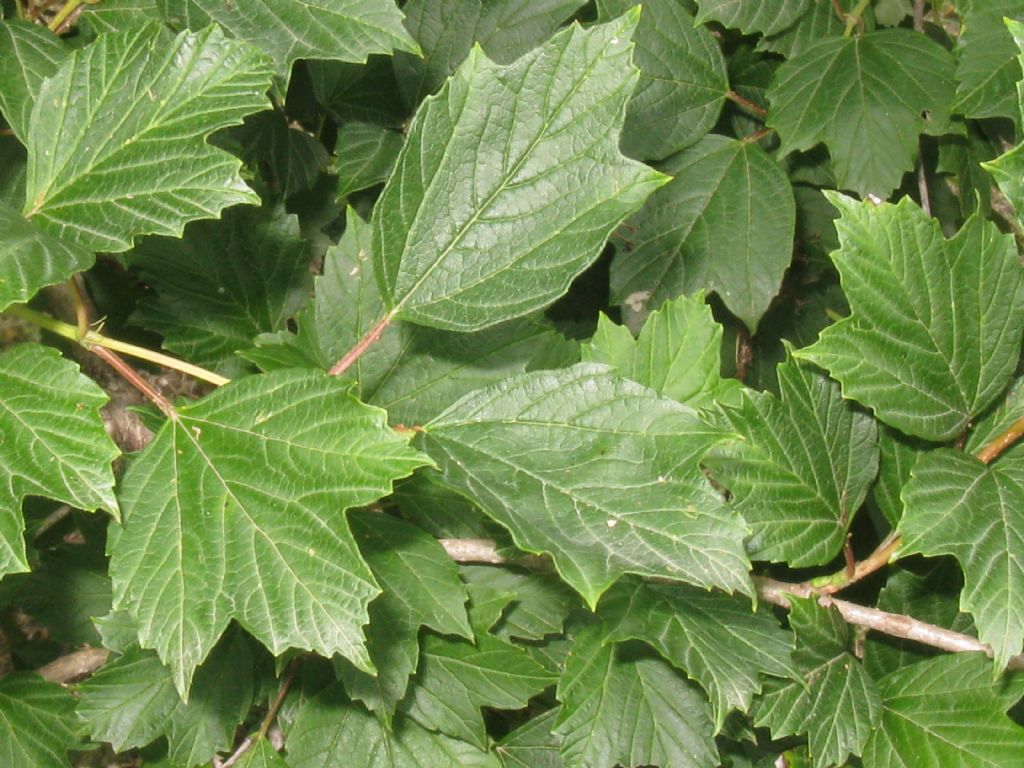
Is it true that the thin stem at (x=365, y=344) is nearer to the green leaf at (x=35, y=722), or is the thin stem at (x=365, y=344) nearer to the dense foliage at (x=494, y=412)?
the dense foliage at (x=494, y=412)

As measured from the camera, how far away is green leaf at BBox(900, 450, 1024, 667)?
2.92ft

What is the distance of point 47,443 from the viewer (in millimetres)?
833

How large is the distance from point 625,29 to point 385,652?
70 cm

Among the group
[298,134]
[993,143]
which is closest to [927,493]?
[993,143]

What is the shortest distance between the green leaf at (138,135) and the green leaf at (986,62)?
1.02 m

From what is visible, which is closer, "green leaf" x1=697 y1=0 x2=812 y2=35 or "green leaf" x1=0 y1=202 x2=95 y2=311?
"green leaf" x1=0 y1=202 x2=95 y2=311

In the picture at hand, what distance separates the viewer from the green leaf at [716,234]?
150cm

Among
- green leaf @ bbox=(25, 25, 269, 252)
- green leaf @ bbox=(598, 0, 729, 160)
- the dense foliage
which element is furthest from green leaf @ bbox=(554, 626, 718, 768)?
green leaf @ bbox=(598, 0, 729, 160)

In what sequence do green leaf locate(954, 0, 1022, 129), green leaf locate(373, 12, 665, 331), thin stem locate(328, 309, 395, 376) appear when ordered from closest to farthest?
green leaf locate(373, 12, 665, 331) < thin stem locate(328, 309, 395, 376) < green leaf locate(954, 0, 1022, 129)

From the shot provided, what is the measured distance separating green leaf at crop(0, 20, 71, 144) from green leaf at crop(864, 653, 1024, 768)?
114 centimetres

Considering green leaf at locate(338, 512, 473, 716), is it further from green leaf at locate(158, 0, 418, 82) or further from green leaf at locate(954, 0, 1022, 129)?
green leaf at locate(954, 0, 1022, 129)

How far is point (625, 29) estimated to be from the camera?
2.92 feet

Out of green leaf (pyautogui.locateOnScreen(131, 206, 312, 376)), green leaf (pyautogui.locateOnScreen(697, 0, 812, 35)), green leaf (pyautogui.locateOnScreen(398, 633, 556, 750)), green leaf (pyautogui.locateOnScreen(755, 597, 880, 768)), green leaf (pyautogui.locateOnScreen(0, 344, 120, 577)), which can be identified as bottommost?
green leaf (pyautogui.locateOnScreen(398, 633, 556, 750))

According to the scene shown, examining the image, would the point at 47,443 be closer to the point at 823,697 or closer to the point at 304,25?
the point at 304,25
